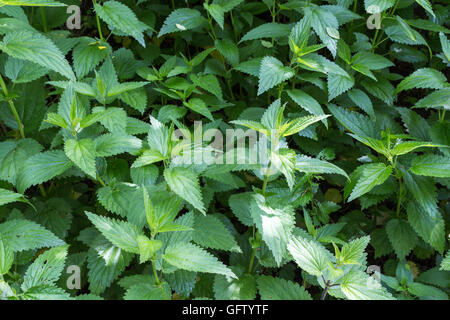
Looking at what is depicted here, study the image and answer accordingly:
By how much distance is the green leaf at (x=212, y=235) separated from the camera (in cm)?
190

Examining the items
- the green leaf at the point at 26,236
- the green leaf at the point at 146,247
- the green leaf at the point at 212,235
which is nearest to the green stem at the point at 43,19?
the green leaf at the point at 26,236

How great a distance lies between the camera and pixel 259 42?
108 inches

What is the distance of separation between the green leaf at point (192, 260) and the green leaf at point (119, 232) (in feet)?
0.45

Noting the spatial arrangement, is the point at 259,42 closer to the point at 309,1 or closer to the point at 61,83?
the point at 309,1

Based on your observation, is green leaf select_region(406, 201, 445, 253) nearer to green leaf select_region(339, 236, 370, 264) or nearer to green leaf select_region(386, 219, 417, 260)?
green leaf select_region(386, 219, 417, 260)

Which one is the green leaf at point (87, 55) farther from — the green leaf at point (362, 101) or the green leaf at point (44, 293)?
the green leaf at point (362, 101)

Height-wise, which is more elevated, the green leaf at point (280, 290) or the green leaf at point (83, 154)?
the green leaf at point (83, 154)

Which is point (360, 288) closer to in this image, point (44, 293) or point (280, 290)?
point (280, 290)

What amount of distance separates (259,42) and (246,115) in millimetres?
567

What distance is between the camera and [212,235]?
6.39 ft

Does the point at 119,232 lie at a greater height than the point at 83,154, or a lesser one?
lesser

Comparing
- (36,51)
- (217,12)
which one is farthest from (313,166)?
(36,51)

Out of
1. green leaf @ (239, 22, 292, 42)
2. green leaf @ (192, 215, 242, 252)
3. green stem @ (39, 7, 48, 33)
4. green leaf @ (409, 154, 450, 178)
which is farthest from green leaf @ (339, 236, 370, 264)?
green stem @ (39, 7, 48, 33)

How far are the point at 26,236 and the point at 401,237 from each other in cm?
195
